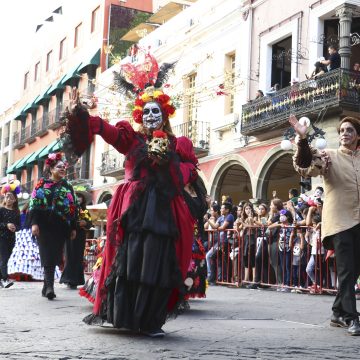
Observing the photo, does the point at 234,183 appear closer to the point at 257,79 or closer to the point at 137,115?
the point at 257,79

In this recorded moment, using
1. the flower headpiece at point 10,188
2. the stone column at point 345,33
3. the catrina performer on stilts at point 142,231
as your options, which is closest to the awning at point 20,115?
the stone column at point 345,33

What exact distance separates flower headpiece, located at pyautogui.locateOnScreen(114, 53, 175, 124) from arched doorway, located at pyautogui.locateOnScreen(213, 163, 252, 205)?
55.4 ft

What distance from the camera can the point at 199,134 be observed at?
25234mm

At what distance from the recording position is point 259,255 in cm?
1225

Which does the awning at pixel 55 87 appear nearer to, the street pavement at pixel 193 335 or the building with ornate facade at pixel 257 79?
the building with ornate facade at pixel 257 79

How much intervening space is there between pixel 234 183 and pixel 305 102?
791cm

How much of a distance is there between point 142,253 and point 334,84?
13.8 meters

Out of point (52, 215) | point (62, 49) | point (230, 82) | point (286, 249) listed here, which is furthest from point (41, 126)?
point (52, 215)

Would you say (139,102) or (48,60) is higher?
(48,60)

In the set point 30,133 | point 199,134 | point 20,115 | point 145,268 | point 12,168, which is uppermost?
point 20,115

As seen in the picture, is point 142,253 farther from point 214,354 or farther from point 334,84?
point 334,84

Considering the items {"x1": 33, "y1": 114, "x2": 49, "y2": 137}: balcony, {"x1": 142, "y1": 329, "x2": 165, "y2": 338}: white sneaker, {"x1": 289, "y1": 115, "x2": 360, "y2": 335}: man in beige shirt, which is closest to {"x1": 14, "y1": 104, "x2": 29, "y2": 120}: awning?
{"x1": 33, "y1": 114, "x2": 49, "y2": 137}: balcony

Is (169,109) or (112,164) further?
(112,164)

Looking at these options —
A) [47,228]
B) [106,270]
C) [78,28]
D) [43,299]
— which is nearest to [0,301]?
[43,299]
